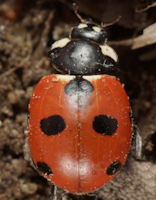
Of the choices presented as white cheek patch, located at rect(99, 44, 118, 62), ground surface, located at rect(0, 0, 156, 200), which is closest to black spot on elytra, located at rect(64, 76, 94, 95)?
white cheek patch, located at rect(99, 44, 118, 62)

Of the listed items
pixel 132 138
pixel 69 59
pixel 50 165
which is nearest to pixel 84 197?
pixel 50 165

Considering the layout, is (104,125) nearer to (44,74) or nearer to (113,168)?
(113,168)

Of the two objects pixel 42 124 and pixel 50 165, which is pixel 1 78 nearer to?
pixel 42 124

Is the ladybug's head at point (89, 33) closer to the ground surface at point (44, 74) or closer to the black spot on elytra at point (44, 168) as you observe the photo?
the ground surface at point (44, 74)

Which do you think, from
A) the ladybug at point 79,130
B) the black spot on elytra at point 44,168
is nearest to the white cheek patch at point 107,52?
the ladybug at point 79,130

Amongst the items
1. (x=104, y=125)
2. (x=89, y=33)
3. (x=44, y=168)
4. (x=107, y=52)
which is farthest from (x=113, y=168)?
(x=89, y=33)

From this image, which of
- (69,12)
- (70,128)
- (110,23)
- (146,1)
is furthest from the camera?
(69,12)

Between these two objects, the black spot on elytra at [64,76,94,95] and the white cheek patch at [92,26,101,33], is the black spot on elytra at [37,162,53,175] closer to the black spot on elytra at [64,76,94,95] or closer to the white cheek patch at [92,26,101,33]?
the black spot on elytra at [64,76,94,95]
